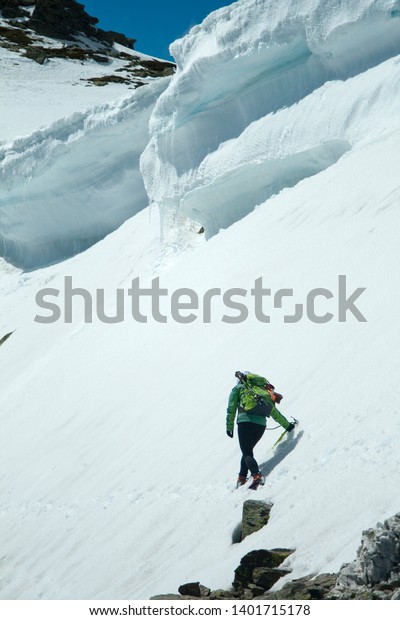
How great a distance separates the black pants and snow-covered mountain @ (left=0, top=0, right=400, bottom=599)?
0.23 m

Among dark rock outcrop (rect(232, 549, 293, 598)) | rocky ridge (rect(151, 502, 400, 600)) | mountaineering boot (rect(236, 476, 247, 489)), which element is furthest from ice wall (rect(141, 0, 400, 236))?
rocky ridge (rect(151, 502, 400, 600))

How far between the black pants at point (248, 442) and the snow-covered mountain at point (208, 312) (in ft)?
0.75

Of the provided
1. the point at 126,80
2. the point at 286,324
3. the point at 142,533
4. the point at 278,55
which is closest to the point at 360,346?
the point at 286,324

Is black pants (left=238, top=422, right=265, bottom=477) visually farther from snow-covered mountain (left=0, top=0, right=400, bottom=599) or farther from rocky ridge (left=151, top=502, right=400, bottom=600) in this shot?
rocky ridge (left=151, top=502, right=400, bottom=600)

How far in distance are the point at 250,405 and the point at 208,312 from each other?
5793 millimetres

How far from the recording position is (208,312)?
14453mm

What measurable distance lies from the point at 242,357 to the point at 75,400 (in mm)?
3588

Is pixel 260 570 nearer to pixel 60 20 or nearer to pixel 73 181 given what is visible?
pixel 73 181

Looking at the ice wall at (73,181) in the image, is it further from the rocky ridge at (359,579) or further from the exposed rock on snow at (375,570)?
the exposed rock on snow at (375,570)

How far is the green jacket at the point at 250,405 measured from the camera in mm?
8734

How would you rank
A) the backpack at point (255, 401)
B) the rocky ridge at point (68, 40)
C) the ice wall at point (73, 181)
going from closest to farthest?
the backpack at point (255, 401) → the ice wall at point (73, 181) → the rocky ridge at point (68, 40)

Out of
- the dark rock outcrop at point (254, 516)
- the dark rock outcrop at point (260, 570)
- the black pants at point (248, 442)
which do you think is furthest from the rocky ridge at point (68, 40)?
the dark rock outcrop at point (260, 570)

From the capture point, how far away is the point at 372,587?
18.0 feet

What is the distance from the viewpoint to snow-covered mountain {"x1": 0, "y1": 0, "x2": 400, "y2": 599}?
26.7ft
